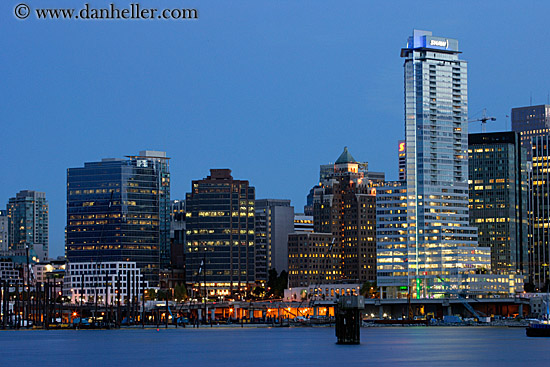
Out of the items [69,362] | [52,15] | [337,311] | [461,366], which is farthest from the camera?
[337,311]

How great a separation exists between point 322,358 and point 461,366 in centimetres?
2287

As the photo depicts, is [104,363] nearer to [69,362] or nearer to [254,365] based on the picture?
[69,362]

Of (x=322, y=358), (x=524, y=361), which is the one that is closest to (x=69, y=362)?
(x=322, y=358)

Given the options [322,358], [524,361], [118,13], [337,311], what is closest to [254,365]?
[322,358]

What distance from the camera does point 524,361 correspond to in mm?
168250

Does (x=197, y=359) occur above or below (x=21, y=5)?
below

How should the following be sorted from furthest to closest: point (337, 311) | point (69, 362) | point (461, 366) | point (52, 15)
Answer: point (337, 311) < point (69, 362) < point (461, 366) < point (52, 15)

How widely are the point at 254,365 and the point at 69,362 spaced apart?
29.5 meters

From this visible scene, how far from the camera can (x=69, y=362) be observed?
170875 mm

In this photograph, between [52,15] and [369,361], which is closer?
[52,15]

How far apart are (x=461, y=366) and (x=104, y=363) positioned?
5285cm

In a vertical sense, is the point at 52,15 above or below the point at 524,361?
above

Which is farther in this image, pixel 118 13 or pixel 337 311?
pixel 337 311

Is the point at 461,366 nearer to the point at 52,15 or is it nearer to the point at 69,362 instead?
the point at 69,362
